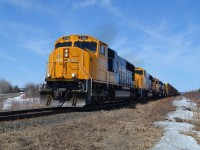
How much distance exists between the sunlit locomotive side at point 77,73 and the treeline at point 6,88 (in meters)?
90.5

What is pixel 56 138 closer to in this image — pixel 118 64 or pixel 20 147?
pixel 20 147

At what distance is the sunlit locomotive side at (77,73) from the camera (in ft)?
49.6

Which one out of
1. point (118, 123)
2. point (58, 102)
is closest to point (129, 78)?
point (58, 102)

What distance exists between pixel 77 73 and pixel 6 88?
9510cm

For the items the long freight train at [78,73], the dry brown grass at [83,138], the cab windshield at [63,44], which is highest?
the cab windshield at [63,44]

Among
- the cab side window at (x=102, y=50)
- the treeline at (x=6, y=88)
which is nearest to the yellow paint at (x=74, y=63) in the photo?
the cab side window at (x=102, y=50)

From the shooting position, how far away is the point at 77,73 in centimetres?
1573

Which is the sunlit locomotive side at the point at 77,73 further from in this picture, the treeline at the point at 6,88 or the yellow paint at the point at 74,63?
the treeline at the point at 6,88

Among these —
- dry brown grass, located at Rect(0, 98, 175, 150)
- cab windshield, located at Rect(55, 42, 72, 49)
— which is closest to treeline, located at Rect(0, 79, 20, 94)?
cab windshield, located at Rect(55, 42, 72, 49)

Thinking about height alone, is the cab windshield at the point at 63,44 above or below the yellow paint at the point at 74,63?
above

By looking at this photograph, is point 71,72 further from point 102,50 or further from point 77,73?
point 102,50

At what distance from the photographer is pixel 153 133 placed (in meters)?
8.45

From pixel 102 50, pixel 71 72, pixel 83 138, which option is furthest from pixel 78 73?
pixel 83 138

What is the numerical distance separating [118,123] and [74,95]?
5476mm
